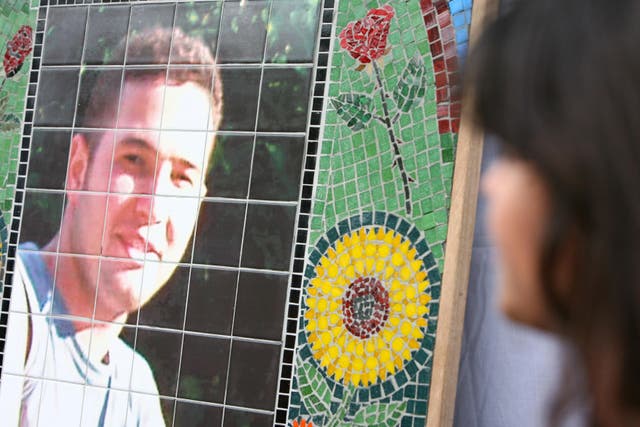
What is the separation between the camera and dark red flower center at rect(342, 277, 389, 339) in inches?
Answer: 81.8

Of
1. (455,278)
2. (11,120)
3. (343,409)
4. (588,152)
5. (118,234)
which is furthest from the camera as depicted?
(11,120)

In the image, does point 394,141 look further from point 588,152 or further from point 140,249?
point 588,152

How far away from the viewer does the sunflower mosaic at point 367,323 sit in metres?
2.04

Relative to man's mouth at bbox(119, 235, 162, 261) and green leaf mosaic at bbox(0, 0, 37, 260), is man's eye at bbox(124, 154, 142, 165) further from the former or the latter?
green leaf mosaic at bbox(0, 0, 37, 260)

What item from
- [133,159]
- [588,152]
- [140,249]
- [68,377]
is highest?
[133,159]

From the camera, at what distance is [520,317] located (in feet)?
1.93

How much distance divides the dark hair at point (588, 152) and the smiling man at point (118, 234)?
1797mm

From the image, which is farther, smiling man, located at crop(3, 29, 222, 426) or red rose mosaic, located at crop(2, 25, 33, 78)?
red rose mosaic, located at crop(2, 25, 33, 78)

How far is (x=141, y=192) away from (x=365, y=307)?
71cm

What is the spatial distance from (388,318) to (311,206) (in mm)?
338

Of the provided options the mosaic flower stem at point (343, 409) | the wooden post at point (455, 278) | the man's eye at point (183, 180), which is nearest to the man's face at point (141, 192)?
the man's eye at point (183, 180)

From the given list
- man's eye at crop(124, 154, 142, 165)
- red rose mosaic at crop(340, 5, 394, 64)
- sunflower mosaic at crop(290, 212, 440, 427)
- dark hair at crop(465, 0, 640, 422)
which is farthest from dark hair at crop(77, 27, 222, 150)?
dark hair at crop(465, 0, 640, 422)

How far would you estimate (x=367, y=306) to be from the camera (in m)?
2.09

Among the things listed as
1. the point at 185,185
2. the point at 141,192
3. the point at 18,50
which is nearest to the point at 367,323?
the point at 185,185
